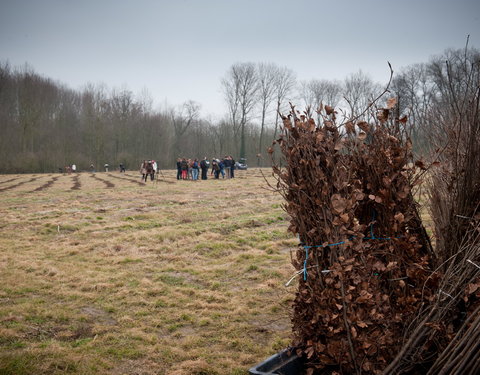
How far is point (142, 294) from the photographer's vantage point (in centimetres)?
735

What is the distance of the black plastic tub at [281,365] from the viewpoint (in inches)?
141

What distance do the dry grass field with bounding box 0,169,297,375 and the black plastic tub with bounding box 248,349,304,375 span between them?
3.47ft

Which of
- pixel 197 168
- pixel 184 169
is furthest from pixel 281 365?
pixel 184 169

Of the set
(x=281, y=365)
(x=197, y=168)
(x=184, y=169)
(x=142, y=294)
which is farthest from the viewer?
(x=184, y=169)

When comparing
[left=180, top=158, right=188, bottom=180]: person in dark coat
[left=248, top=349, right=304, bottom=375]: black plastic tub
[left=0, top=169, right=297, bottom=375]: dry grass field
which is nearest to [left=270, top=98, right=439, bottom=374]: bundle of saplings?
[left=248, top=349, right=304, bottom=375]: black plastic tub

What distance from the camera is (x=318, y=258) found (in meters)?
3.71

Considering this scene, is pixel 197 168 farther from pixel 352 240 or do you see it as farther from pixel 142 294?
pixel 352 240

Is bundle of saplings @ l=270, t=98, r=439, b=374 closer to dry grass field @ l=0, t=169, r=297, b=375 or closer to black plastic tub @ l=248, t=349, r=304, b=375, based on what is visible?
black plastic tub @ l=248, t=349, r=304, b=375

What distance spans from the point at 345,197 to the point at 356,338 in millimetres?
1162

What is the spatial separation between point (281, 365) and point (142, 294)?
411 cm

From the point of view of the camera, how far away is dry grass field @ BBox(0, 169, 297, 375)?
5117 millimetres

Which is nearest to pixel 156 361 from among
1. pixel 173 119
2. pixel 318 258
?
pixel 318 258

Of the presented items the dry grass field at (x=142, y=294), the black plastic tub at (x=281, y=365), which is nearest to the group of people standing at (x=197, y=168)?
the dry grass field at (x=142, y=294)

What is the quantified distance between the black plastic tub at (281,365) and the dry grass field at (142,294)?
1.06m
